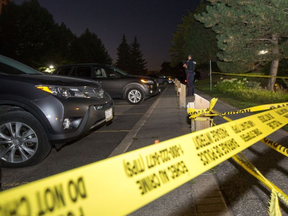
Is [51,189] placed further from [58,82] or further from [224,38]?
[224,38]

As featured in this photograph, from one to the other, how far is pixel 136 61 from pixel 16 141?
9893 cm

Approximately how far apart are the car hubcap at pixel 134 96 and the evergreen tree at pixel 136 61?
8951cm

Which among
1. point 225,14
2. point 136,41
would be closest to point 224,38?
point 225,14

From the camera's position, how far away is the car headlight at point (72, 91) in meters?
3.79

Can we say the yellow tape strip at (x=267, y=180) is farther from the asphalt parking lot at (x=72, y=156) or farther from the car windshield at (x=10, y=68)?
the car windshield at (x=10, y=68)

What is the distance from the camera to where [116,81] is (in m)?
11.0

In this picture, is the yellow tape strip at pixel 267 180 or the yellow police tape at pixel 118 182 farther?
the yellow tape strip at pixel 267 180

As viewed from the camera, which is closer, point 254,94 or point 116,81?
point 116,81

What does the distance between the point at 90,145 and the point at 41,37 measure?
38.8 meters

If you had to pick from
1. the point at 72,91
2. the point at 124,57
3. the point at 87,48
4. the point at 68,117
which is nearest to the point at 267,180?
the point at 68,117

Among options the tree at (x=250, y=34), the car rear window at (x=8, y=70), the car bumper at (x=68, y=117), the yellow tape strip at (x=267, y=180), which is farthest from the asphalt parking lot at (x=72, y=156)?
the tree at (x=250, y=34)

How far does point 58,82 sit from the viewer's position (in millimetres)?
4000

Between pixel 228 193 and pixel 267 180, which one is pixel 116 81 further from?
pixel 267 180

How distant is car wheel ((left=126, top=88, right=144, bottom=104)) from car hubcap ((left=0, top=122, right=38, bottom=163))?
7.49 m
